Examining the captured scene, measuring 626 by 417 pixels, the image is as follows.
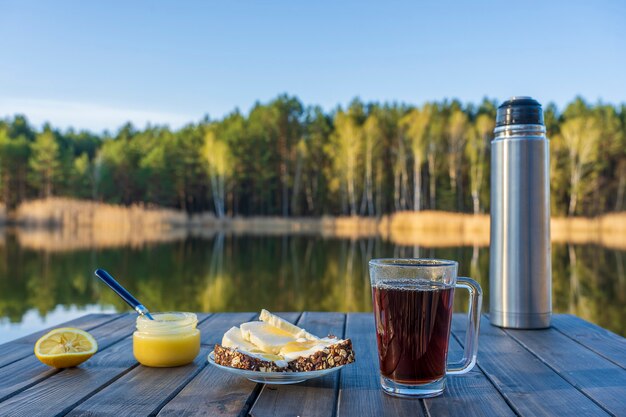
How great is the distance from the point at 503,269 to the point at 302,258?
11968mm

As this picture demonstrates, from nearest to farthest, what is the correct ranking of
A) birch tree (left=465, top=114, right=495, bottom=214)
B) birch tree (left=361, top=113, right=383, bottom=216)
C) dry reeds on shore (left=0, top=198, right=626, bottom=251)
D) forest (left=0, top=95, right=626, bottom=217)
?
dry reeds on shore (left=0, top=198, right=626, bottom=251) → birch tree (left=465, top=114, right=495, bottom=214) → birch tree (left=361, top=113, right=383, bottom=216) → forest (left=0, top=95, right=626, bottom=217)

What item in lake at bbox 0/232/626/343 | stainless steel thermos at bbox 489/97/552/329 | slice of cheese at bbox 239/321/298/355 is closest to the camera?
slice of cheese at bbox 239/321/298/355

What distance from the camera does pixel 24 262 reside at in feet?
40.9

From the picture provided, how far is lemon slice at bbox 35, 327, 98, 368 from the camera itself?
144 centimetres

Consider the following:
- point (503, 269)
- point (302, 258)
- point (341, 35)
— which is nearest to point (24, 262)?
point (302, 258)

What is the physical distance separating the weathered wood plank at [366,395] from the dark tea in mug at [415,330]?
0.06 m

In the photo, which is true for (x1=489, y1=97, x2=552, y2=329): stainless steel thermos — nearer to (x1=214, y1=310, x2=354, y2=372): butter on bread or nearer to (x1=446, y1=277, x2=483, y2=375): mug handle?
(x1=446, y1=277, x2=483, y2=375): mug handle

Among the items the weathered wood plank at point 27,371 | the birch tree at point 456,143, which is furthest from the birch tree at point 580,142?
the weathered wood plank at point 27,371

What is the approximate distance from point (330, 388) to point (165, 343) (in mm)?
427

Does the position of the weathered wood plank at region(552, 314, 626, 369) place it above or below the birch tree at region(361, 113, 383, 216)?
below

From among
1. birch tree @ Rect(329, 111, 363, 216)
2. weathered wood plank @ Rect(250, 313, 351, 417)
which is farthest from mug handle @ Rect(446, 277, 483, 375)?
birch tree @ Rect(329, 111, 363, 216)

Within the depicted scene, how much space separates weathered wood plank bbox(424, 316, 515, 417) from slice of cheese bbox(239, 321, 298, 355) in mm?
336

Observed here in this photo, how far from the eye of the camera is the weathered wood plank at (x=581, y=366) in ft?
4.00

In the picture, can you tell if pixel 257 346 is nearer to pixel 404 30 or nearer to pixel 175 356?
pixel 175 356
